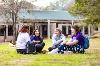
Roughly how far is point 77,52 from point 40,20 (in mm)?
32766

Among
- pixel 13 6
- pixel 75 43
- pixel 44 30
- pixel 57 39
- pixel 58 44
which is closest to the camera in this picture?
pixel 75 43

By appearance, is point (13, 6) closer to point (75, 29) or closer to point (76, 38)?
point (75, 29)

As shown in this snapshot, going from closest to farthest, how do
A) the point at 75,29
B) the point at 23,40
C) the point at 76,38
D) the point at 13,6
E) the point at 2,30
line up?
the point at 76,38
the point at 75,29
the point at 23,40
the point at 13,6
the point at 2,30

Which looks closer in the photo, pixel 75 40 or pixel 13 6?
pixel 75 40

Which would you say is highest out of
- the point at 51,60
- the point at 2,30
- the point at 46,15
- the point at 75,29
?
the point at 75,29

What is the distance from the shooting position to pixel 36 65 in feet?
34.4

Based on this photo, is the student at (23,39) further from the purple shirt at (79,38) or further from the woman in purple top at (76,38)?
the purple shirt at (79,38)

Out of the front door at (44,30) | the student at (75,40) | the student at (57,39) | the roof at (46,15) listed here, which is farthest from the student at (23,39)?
the front door at (44,30)

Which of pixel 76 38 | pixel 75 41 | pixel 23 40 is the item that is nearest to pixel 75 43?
pixel 75 41

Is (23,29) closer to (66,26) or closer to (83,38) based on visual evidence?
(83,38)

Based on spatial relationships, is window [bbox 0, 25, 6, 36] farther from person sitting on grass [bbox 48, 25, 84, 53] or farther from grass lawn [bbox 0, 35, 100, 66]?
grass lawn [bbox 0, 35, 100, 66]

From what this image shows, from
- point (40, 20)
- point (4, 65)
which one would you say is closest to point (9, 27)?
point (40, 20)

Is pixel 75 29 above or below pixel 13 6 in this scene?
above

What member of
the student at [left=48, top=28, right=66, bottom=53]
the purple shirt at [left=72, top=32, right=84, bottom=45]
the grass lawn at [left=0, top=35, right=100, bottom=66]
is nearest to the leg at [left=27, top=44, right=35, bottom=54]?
the student at [left=48, top=28, right=66, bottom=53]
